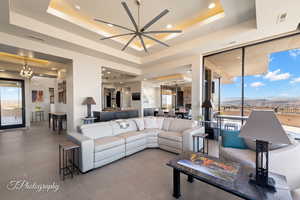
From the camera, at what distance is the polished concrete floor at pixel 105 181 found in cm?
187

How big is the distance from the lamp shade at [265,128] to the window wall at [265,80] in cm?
327

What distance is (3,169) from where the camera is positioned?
2584mm

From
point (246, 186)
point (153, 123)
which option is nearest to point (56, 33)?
point (153, 123)

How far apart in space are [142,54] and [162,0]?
2.84m

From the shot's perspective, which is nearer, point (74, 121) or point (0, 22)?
point (0, 22)

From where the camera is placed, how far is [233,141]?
8.25 feet

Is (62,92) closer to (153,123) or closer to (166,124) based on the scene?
(153,123)

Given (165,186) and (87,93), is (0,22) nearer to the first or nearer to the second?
(87,93)

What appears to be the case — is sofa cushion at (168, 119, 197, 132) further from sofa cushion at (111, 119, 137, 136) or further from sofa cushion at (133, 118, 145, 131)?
sofa cushion at (111, 119, 137, 136)

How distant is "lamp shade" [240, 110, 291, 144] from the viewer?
117 centimetres

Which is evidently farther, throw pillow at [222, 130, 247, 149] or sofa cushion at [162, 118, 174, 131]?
sofa cushion at [162, 118, 174, 131]

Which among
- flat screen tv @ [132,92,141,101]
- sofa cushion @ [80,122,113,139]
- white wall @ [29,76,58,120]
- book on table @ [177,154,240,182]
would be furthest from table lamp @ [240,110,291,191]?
white wall @ [29,76,58,120]

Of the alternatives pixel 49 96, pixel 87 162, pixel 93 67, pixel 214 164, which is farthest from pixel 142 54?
pixel 49 96

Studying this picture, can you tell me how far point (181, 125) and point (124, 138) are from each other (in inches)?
69.7
